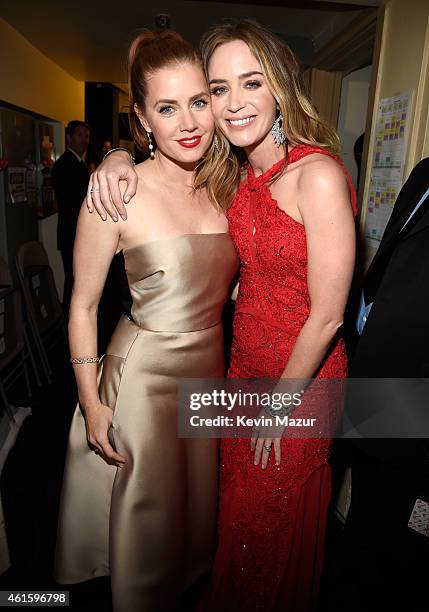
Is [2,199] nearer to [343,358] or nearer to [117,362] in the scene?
[117,362]

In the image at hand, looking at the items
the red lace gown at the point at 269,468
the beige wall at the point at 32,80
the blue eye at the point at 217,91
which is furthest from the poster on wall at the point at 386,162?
the beige wall at the point at 32,80

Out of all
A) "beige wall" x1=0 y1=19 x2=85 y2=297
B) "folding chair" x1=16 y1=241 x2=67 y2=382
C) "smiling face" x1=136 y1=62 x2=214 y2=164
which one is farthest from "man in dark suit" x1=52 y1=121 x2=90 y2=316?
"smiling face" x1=136 y1=62 x2=214 y2=164

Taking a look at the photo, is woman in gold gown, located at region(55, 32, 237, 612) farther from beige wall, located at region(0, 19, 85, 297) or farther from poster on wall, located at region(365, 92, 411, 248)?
beige wall, located at region(0, 19, 85, 297)

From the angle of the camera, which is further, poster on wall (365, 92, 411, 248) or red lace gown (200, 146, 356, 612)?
poster on wall (365, 92, 411, 248)

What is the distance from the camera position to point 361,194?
7.66ft

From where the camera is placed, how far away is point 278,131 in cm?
141

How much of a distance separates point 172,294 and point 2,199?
3.66 meters

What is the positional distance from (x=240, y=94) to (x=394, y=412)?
3.08ft

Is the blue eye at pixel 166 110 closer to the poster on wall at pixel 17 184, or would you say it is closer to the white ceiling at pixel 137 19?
the white ceiling at pixel 137 19

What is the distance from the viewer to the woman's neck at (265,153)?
1.44 meters

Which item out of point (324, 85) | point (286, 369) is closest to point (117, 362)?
point (286, 369)

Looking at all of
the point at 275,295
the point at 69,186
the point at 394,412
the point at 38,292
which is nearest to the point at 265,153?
the point at 275,295

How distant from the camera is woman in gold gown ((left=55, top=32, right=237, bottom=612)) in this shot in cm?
138

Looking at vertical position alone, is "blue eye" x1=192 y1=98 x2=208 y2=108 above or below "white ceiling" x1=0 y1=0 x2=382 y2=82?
below
